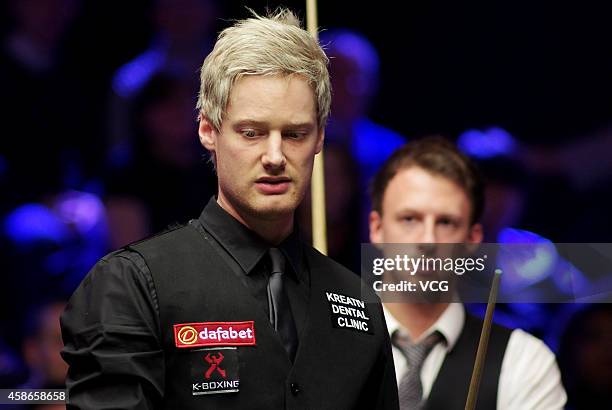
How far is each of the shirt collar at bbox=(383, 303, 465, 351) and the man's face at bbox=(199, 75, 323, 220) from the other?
992 mm

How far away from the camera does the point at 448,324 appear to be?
334cm

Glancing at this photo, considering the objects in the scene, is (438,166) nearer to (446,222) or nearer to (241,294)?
(446,222)

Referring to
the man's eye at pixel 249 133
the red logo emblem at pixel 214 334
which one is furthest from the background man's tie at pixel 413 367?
the man's eye at pixel 249 133

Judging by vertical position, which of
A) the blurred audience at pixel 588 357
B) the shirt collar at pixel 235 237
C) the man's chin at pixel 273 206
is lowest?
the blurred audience at pixel 588 357

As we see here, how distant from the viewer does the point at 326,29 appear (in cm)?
371

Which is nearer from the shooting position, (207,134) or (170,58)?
(207,134)

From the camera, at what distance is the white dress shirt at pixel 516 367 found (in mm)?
3209

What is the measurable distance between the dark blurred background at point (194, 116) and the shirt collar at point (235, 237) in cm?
112

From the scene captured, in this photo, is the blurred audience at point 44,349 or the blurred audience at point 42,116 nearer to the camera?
the blurred audience at point 44,349

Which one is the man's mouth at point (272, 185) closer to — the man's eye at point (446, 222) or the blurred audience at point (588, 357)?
the man's eye at point (446, 222)

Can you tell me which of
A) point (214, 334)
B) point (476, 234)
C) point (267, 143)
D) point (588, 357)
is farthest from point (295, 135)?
point (588, 357)

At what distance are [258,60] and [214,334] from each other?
609mm

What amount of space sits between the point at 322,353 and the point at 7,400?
1.45 meters

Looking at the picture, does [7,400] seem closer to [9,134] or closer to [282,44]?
[9,134]
